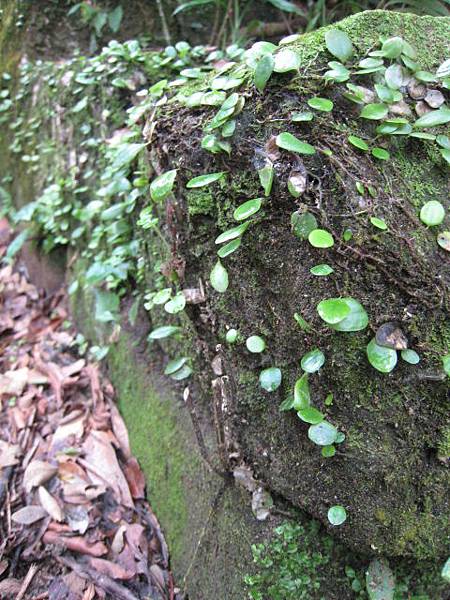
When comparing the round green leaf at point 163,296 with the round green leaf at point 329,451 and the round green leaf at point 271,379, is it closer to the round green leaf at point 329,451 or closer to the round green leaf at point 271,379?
the round green leaf at point 271,379

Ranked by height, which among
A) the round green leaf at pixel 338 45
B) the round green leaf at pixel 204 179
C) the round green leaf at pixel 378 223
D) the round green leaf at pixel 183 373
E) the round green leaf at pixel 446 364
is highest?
the round green leaf at pixel 338 45

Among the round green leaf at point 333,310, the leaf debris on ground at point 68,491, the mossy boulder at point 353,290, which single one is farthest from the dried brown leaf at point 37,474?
the round green leaf at point 333,310

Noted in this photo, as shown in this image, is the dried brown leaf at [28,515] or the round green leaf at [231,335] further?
the dried brown leaf at [28,515]

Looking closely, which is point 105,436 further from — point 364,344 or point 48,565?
point 364,344

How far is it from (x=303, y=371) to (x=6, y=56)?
333cm

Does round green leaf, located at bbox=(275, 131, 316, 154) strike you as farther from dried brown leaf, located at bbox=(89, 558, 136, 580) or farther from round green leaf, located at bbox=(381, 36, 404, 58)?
dried brown leaf, located at bbox=(89, 558, 136, 580)

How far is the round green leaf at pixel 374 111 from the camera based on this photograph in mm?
1379

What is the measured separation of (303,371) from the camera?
1428mm

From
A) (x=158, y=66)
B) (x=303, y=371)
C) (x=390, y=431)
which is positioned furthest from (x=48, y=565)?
(x=158, y=66)

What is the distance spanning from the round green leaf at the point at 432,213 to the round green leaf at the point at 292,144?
33 centimetres

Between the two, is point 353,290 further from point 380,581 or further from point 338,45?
point 380,581

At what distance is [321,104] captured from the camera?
1.35m

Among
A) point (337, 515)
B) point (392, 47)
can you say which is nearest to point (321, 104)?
point (392, 47)

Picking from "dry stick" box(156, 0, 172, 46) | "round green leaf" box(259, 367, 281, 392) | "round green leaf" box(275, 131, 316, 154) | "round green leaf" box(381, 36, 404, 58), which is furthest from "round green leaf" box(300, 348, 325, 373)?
"dry stick" box(156, 0, 172, 46)
